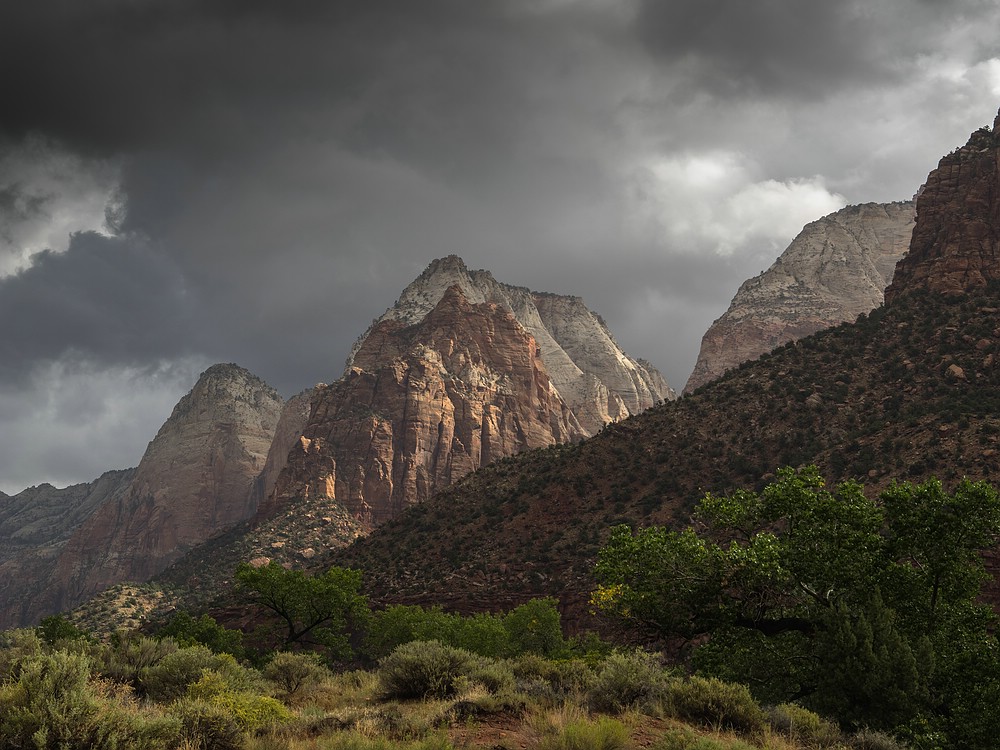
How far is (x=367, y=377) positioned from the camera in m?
162

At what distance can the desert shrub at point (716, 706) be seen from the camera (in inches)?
499

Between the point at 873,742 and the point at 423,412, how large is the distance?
146 metres

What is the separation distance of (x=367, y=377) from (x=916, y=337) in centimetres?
11900

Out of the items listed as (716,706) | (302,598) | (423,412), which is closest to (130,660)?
(716,706)

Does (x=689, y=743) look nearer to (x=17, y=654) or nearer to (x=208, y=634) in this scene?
(x=17, y=654)

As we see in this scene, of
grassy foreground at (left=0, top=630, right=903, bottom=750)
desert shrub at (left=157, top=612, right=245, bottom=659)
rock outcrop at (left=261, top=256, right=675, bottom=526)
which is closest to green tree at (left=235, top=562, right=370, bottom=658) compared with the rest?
desert shrub at (left=157, top=612, right=245, bottom=659)

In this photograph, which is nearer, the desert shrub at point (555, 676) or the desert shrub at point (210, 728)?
the desert shrub at point (210, 728)

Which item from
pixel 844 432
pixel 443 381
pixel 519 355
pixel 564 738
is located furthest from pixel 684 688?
pixel 519 355

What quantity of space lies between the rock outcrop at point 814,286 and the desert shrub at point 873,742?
6121 inches

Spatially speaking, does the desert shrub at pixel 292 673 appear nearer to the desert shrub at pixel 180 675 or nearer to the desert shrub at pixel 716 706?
the desert shrub at pixel 180 675

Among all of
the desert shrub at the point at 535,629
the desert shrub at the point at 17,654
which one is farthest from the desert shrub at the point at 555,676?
the desert shrub at the point at 535,629

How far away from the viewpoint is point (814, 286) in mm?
172375

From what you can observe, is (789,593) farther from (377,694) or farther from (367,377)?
(367,377)

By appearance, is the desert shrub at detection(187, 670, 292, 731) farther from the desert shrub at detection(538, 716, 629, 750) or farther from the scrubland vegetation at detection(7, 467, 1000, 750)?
the desert shrub at detection(538, 716, 629, 750)
